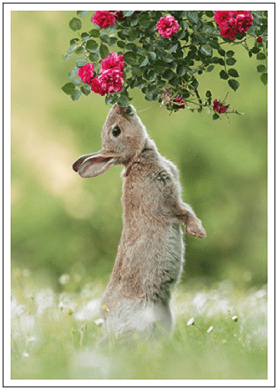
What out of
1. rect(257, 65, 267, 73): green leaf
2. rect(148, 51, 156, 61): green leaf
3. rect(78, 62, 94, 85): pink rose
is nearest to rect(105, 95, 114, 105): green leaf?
rect(78, 62, 94, 85): pink rose

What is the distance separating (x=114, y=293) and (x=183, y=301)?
1453mm

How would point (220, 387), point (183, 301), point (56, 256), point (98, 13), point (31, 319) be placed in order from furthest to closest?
point (56, 256) < point (183, 301) < point (31, 319) < point (98, 13) < point (220, 387)

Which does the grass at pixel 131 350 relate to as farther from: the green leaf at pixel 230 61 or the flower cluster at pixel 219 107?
the green leaf at pixel 230 61

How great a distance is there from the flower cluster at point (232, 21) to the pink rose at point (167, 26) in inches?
13.1

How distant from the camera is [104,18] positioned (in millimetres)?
2963

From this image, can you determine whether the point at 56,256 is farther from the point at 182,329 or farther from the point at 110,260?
the point at 182,329

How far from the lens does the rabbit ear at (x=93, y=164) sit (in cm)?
326

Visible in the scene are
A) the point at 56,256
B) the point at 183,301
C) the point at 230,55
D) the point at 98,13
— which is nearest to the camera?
the point at 98,13

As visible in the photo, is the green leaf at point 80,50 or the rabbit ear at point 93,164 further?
the rabbit ear at point 93,164

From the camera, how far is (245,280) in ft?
16.0

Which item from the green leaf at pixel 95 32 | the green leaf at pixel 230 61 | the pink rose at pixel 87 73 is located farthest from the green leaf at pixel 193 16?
the pink rose at pixel 87 73

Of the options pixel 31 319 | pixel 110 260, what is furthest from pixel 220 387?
pixel 110 260

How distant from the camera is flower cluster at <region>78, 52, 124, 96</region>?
291 centimetres

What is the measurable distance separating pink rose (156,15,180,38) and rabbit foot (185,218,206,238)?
1.32 m
